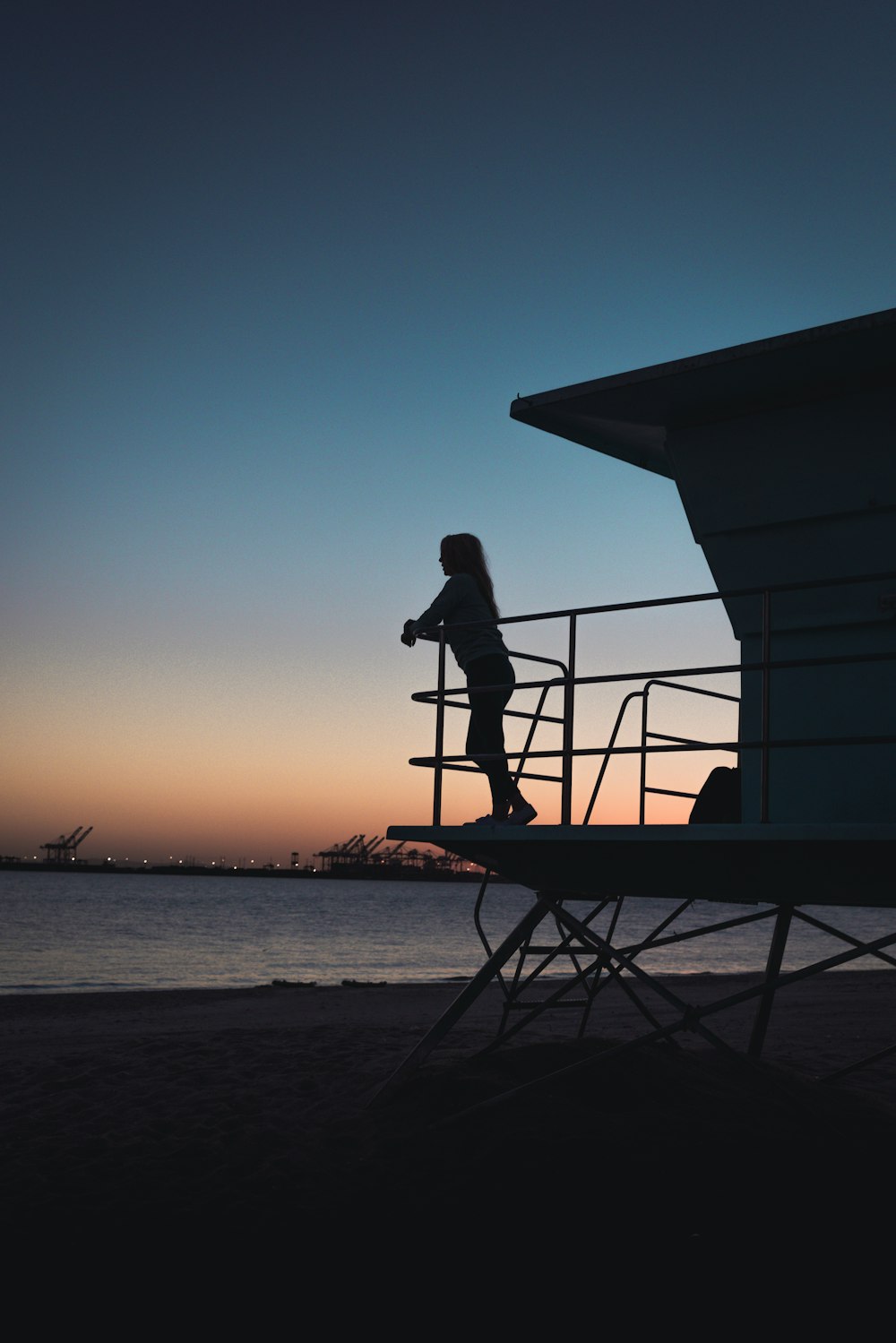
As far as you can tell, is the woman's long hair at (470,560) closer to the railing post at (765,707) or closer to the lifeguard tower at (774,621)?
the lifeguard tower at (774,621)

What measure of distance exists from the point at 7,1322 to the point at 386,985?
65.2 feet

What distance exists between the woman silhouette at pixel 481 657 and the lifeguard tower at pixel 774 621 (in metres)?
0.17

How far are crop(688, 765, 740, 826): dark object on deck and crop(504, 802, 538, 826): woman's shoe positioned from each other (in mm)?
945

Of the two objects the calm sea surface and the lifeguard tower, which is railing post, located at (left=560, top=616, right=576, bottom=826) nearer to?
the lifeguard tower

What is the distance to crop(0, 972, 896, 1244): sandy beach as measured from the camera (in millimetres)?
5840

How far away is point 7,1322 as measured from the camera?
174 inches

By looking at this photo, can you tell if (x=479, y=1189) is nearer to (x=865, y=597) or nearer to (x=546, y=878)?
(x=546, y=878)

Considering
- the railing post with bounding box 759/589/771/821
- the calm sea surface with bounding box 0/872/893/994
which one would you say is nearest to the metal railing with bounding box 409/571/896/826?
the railing post with bounding box 759/589/771/821

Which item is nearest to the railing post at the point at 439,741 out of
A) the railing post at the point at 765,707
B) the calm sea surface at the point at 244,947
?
the railing post at the point at 765,707

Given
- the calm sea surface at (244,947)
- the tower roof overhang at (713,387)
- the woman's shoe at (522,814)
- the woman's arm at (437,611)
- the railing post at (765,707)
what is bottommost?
the calm sea surface at (244,947)

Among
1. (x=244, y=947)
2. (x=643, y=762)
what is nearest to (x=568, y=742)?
(x=643, y=762)

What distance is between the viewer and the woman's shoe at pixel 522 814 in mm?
6453

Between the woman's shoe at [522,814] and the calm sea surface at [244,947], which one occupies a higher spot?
the woman's shoe at [522,814]

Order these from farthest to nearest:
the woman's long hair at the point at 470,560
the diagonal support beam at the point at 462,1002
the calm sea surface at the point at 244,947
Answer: the calm sea surface at the point at 244,947 → the diagonal support beam at the point at 462,1002 → the woman's long hair at the point at 470,560
